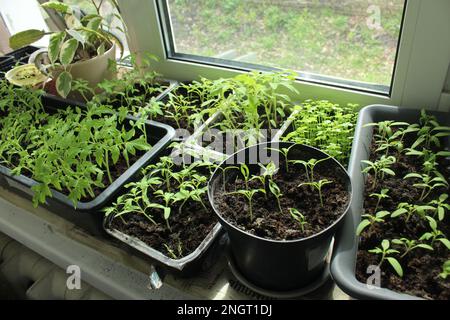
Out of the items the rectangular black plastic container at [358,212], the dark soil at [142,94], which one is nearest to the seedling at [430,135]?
the rectangular black plastic container at [358,212]

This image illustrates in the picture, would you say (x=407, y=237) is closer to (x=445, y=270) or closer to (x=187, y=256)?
(x=445, y=270)

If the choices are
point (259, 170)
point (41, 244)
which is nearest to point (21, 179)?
point (41, 244)

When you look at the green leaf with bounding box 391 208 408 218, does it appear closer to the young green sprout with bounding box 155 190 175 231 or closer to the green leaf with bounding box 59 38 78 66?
the young green sprout with bounding box 155 190 175 231

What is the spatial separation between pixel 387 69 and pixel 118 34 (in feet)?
3.00

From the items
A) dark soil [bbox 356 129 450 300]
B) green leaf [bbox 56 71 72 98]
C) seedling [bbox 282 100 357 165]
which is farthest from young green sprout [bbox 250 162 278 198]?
green leaf [bbox 56 71 72 98]

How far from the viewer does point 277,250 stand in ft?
2.13

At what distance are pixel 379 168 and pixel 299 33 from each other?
1.57ft

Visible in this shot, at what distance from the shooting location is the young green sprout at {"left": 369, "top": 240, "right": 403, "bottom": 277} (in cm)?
63

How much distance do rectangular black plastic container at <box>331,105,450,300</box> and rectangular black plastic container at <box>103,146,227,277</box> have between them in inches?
10.2

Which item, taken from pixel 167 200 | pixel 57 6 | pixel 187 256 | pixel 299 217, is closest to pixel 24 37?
pixel 57 6

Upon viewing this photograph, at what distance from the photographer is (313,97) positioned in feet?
3.55

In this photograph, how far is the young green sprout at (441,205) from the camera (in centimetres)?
68

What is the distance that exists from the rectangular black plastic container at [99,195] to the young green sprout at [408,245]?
61 centimetres

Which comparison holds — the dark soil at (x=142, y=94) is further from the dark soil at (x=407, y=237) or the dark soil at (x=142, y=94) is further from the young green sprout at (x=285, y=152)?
the dark soil at (x=407, y=237)
